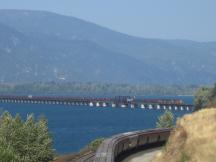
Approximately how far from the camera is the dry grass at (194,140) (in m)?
20.6

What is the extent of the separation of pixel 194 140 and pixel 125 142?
16129 millimetres

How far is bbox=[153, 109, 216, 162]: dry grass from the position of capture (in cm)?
2061

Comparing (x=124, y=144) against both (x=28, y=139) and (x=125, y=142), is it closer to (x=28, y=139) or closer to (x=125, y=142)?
(x=125, y=142)

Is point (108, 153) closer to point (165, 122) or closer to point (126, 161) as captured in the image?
point (126, 161)

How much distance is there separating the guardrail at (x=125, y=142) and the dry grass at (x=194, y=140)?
371cm

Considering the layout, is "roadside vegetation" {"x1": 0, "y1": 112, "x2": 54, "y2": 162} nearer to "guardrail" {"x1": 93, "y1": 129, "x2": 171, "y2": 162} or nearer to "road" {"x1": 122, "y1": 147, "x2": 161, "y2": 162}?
"guardrail" {"x1": 93, "y1": 129, "x2": 171, "y2": 162}

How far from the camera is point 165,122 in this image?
11519 cm

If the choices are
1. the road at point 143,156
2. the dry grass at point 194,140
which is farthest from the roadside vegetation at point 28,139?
the dry grass at point 194,140

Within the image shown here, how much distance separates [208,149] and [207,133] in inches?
58.9

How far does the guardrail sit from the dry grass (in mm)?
3709

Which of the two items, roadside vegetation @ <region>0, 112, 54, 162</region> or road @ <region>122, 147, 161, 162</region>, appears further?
roadside vegetation @ <region>0, 112, 54, 162</region>

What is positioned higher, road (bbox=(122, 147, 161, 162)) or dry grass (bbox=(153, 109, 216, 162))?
dry grass (bbox=(153, 109, 216, 162))

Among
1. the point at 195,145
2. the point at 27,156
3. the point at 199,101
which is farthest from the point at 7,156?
the point at 199,101

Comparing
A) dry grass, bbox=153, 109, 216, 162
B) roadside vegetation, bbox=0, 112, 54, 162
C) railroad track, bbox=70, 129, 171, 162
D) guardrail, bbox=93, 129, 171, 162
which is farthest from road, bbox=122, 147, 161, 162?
roadside vegetation, bbox=0, 112, 54, 162
